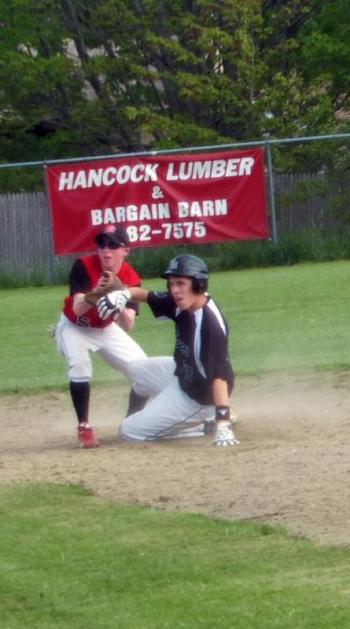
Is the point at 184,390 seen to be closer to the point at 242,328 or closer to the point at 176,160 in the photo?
the point at 242,328

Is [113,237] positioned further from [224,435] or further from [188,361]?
[224,435]

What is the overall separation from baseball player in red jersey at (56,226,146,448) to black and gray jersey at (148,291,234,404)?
0.36 metres

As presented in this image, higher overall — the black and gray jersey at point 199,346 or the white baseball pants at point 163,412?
the black and gray jersey at point 199,346

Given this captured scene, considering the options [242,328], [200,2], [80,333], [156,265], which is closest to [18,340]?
[242,328]

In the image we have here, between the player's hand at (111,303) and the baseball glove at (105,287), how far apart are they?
0.11 feet

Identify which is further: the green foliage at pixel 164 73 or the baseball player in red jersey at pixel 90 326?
the green foliage at pixel 164 73

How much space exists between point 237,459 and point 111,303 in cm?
133

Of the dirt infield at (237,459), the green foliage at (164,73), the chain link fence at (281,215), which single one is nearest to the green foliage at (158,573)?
the dirt infield at (237,459)

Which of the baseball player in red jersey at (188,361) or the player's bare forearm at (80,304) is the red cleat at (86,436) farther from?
the player's bare forearm at (80,304)

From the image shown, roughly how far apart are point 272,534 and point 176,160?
1659 centimetres

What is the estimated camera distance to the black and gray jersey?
859 cm

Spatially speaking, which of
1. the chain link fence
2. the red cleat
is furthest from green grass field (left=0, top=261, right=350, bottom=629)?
the chain link fence

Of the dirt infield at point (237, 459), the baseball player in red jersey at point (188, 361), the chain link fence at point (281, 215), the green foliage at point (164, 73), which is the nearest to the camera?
the dirt infield at point (237, 459)

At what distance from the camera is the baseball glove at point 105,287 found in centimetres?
848
